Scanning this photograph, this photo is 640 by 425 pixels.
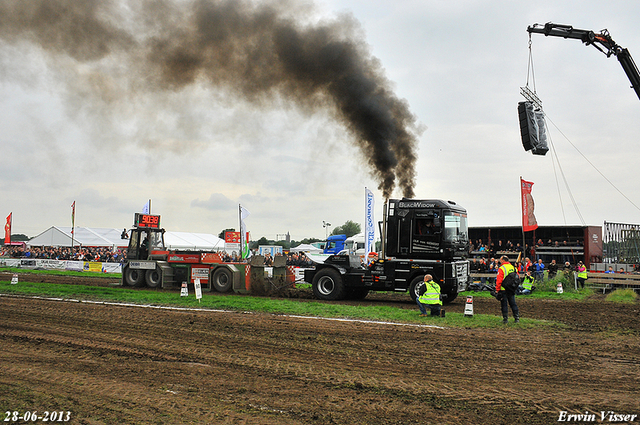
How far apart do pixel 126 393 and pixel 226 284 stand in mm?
13175

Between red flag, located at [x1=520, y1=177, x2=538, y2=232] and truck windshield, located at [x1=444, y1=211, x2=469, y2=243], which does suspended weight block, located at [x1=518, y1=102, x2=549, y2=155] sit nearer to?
truck windshield, located at [x1=444, y1=211, x2=469, y2=243]

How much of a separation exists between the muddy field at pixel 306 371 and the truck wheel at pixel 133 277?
10009 mm

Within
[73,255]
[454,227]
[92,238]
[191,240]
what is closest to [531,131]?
[454,227]

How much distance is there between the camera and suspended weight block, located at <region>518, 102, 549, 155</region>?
15672 mm

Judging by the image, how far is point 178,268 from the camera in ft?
66.5

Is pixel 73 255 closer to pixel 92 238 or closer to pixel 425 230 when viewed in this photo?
pixel 92 238

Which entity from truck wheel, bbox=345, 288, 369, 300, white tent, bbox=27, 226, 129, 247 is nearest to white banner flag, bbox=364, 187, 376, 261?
truck wheel, bbox=345, 288, 369, 300

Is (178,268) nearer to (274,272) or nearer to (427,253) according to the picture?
(274,272)

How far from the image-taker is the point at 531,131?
1577cm

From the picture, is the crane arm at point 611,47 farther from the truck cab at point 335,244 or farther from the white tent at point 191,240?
the white tent at point 191,240

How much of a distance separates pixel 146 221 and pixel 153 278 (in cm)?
265

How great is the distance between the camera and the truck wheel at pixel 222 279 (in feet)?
61.1

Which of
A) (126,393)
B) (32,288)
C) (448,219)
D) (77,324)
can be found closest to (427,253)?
(448,219)

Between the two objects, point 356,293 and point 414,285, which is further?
point 356,293
